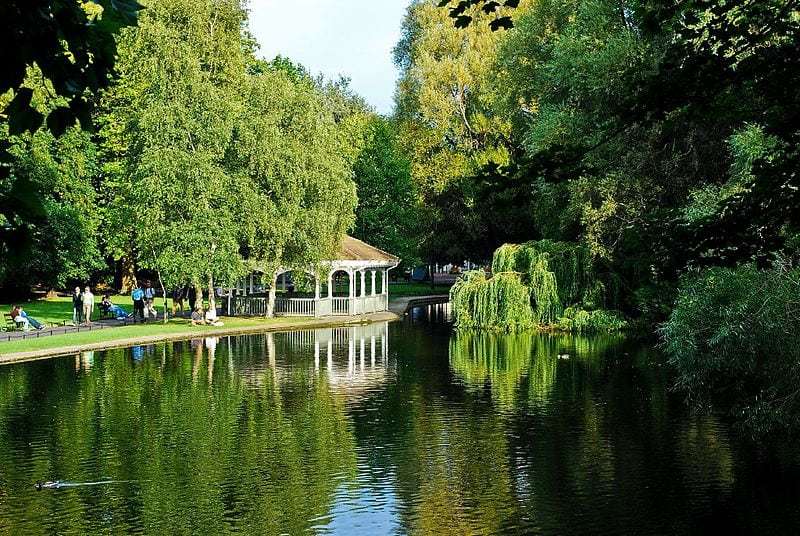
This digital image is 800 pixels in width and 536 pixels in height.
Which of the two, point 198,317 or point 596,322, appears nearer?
point 596,322

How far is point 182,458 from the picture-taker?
→ 1666 centimetres

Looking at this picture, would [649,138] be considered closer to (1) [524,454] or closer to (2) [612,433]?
(2) [612,433]

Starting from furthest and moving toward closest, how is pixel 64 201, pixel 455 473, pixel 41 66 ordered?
pixel 64 201
pixel 455 473
pixel 41 66

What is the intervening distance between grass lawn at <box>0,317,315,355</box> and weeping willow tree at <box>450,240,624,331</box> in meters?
7.95

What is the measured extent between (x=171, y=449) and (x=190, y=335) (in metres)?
19.1

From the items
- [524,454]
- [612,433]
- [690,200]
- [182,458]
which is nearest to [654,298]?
[690,200]

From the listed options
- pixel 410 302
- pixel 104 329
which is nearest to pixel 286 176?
pixel 104 329

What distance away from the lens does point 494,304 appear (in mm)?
39562

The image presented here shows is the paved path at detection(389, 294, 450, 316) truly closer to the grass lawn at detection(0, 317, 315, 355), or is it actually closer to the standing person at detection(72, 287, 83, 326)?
the grass lawn at detection(0, 317, 315, 355)

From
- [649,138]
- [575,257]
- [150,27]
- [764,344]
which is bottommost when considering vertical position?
[764,344]

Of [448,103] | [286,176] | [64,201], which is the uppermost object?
[448,103]

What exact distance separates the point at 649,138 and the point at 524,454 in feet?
64.9

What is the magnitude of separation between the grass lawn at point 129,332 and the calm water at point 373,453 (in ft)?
8.74

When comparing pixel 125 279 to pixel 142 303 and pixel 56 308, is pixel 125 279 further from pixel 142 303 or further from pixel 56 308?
pixel 142 303
